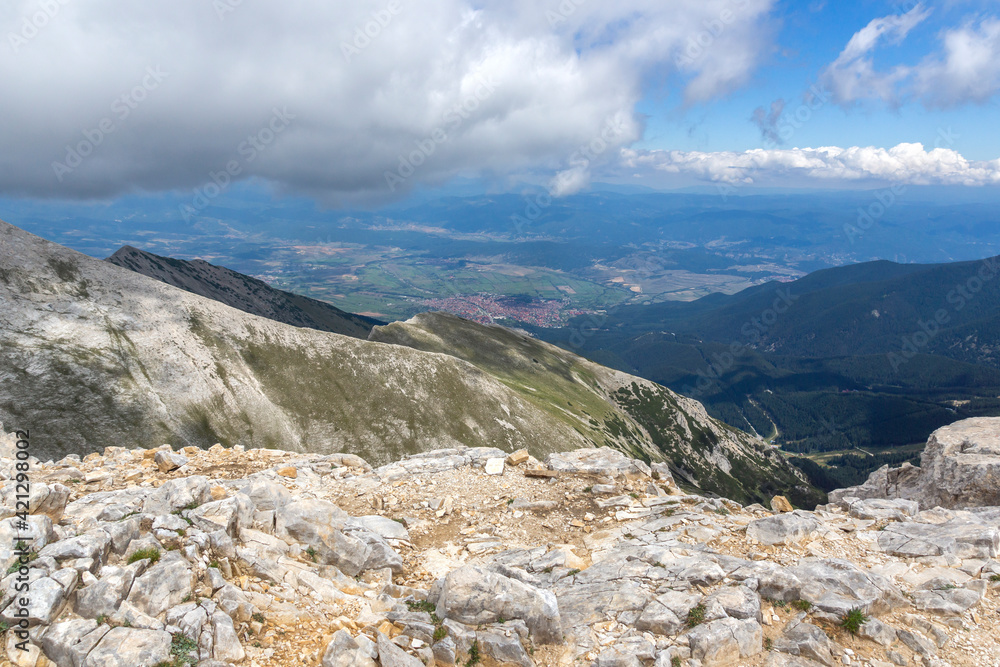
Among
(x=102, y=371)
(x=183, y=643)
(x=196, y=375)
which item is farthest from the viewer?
(x=196, y=375)

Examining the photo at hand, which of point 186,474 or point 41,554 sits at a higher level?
point 41,554

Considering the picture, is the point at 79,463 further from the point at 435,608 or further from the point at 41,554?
the point at 435,608

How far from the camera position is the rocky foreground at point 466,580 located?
41.7ft

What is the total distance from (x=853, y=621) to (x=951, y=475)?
38525mm

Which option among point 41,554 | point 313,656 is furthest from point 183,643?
point 41,554

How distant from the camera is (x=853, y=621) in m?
16.1

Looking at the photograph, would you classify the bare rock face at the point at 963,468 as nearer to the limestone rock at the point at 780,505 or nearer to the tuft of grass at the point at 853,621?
the limestone rock at the point at 780,505

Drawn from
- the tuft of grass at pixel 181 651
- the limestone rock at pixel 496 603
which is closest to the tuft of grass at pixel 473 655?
the limestone rock at pixel 496 603

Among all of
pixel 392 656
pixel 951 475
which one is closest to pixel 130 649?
pixel 392 656

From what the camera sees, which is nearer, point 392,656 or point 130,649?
point 130,649

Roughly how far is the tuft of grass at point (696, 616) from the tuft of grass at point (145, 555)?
1820 cm

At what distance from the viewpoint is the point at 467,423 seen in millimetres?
102000

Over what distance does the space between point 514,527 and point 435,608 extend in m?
9.03

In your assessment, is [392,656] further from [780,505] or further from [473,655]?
[780,505]
